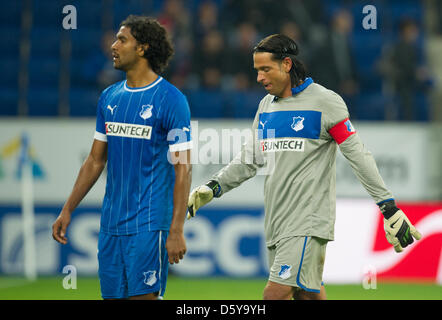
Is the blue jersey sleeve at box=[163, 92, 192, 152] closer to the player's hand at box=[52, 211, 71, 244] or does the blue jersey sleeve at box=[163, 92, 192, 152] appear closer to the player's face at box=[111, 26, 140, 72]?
the player's face at box=[111, 26, 140, 72]

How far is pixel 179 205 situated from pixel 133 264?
428 mm

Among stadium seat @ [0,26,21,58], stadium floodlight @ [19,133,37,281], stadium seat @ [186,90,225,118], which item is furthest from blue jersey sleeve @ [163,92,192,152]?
stadium seat @ [0,26,21,58]

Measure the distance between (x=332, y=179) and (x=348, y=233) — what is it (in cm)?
509

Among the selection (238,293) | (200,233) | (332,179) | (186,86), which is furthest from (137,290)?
(186,86)

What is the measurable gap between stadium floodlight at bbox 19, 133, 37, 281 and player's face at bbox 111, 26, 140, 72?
569 centimetres

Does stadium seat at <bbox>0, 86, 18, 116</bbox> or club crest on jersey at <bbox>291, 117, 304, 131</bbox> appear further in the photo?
stadium seat at <bbox>0, 86, 18, 116</bbox>

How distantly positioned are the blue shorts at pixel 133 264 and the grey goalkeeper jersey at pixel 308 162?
76 cm

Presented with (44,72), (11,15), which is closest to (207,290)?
(44,72)

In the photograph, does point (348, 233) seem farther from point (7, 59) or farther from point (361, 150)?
point (7, 59)

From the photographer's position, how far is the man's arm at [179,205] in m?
4.10

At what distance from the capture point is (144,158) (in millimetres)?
4293

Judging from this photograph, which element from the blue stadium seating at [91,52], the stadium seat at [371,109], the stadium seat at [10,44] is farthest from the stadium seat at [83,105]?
the stadium seat at [371,109]

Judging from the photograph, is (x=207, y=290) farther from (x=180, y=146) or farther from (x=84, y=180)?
(x=180, y=146)

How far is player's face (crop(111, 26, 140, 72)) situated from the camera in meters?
4.40
